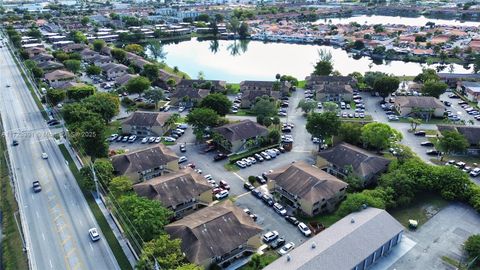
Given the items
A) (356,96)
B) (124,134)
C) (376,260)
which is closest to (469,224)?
(376,260)

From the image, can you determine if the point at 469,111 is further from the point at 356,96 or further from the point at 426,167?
the point at 426,167

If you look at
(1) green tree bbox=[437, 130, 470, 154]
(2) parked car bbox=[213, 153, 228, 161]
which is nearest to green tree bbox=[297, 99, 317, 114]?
(2) parked car bbox=[213, 153, 228, 161]

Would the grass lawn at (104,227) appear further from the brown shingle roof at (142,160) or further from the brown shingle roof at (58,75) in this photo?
the brown shingle roof at (58,75)

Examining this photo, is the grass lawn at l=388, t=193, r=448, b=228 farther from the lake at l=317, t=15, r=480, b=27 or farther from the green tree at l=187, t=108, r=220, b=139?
the lake at l=317, t=15, r=480, b=27

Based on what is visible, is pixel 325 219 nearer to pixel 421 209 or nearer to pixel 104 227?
pixel 421 209

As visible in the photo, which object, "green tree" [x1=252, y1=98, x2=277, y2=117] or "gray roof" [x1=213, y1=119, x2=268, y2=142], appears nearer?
"gray roof" [x1=213, y1=119, x2=268, y2=142]

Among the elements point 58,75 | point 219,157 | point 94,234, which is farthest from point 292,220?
point 58,75
